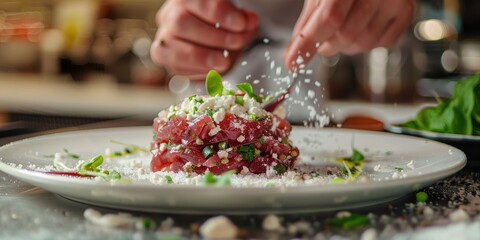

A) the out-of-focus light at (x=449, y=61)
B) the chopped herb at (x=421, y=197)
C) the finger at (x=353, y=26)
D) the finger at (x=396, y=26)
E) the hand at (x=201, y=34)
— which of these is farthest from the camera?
the out-of-focus light at (x=449, y=61)

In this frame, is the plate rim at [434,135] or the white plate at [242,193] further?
the plate rim at [434,135]

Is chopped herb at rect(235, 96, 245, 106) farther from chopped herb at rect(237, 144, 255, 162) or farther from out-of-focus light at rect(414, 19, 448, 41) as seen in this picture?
out-of-focus light at rect(414, 19, 448, 41)

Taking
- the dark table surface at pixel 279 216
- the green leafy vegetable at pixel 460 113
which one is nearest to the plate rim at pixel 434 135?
the green leafy vegetable at pixel 460 113

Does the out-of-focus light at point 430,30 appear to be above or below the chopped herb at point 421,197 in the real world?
below

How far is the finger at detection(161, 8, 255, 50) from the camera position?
206cm

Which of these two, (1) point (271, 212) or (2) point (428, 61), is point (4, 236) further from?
(2) point (428, 61)

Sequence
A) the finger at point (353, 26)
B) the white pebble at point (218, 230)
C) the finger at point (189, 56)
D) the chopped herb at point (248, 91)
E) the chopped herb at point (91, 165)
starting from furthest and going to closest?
the finger at point (189, 56), the finger at point (353, 26), the chopped herb at point (248, 91), the chopped herb at point (91, 165), the white pebble at point (218, 230)

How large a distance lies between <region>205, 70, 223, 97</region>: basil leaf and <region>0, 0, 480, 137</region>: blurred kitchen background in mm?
1184

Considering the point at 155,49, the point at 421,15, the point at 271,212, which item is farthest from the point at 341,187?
the point at 421,15

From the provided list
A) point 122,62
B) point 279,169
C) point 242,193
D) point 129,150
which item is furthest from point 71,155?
point 122,62

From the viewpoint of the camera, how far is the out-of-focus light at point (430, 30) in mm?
3732

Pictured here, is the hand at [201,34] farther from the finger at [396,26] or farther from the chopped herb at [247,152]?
the chopped herb at [247,152]

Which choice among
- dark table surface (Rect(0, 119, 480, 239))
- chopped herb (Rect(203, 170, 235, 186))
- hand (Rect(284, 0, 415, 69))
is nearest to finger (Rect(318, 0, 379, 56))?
hand (Rect(284, 0, 415, 69))

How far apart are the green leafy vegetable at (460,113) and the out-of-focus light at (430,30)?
2426 mm
